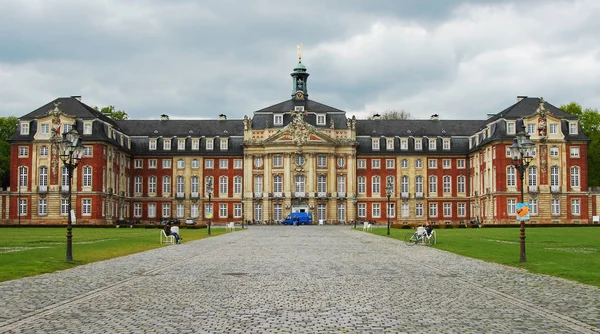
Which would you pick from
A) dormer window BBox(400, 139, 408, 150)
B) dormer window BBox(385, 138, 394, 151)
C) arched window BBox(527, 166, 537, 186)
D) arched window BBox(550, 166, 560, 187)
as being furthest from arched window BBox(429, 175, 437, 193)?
arched window BBox(550, 166, 560, 187)

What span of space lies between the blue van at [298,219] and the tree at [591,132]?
35.9 m

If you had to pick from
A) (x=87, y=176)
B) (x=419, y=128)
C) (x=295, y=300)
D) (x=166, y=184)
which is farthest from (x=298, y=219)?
(x=295, y=300)

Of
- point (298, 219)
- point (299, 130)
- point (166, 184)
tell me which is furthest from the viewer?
point (166, 184)

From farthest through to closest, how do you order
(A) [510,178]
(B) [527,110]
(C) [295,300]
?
(B) [527,110] < (A) [510,178] < (C) [295,300]

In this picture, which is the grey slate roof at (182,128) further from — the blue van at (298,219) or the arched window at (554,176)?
the arched window at (554,176)

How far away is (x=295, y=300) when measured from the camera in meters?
15.2

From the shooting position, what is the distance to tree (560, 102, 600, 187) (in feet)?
301

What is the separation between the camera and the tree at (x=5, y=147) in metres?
90.8

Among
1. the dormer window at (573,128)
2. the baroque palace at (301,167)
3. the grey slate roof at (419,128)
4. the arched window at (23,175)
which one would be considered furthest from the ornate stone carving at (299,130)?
the arched window at (23,175)

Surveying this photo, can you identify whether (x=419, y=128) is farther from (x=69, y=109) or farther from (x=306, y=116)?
(x=69, y=109)

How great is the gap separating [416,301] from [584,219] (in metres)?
72.7

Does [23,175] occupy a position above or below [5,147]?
below

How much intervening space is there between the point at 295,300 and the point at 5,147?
3369 inches

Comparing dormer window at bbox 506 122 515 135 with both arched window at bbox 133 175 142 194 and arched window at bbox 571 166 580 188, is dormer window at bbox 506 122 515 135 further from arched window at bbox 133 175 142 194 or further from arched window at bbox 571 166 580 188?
arched window at bbox 133 175 142 194
